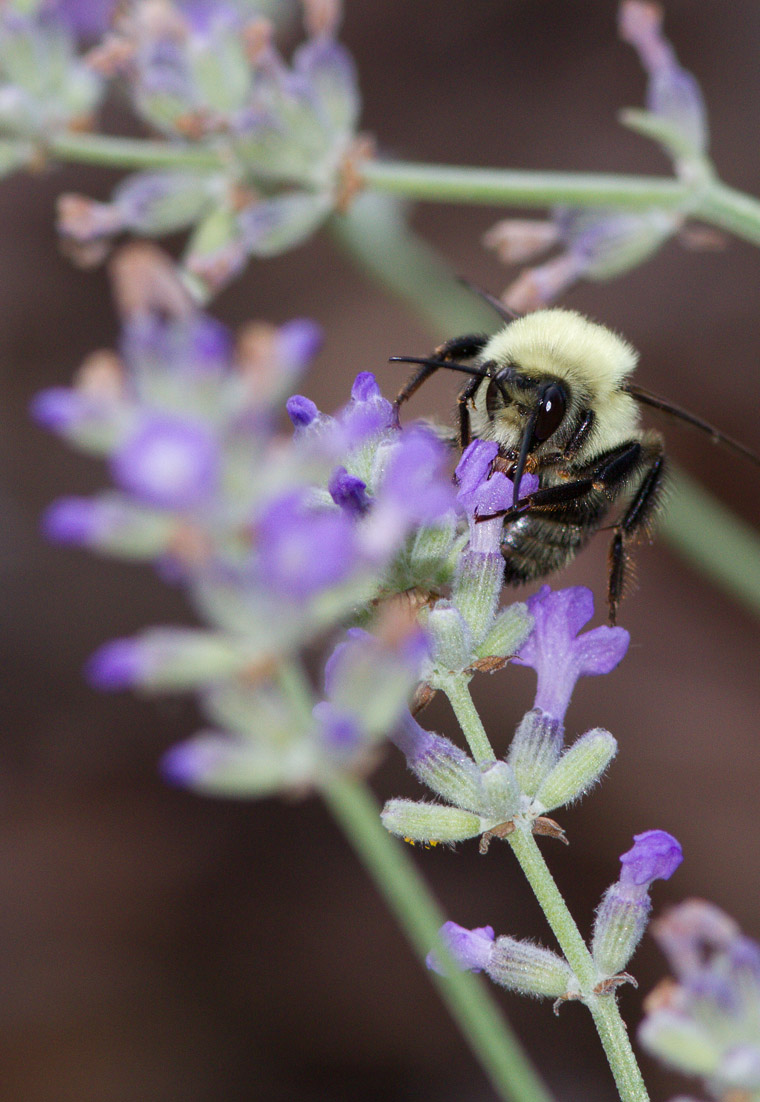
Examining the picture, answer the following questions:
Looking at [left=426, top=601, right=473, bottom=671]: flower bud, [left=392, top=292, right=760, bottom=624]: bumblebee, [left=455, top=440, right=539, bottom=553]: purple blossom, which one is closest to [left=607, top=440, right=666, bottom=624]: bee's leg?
[left=392, top=292, right=760, bottom=624]: bumblebee

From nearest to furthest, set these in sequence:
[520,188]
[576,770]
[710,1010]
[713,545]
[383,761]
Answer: [710,1010]
[576,770]
[520,188]
[713,545]
[383,761]

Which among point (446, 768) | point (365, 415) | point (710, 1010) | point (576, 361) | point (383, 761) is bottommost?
point (710, 1010)

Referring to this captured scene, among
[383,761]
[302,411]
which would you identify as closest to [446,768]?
[302,411]

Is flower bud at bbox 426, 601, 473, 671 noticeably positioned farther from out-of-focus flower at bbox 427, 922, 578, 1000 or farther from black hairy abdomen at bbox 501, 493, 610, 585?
black hairy abdomen at bbox 501, 493, 610, 585

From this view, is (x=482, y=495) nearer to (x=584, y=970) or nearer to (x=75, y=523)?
(x=584, y=970)

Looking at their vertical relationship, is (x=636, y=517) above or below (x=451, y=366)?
below

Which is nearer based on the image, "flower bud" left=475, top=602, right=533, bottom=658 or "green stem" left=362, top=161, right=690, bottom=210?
"flower bud" left=475, top=602, right=533, bottom=658

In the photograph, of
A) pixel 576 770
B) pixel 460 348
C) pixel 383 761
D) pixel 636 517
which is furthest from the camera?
pixel 383 761
